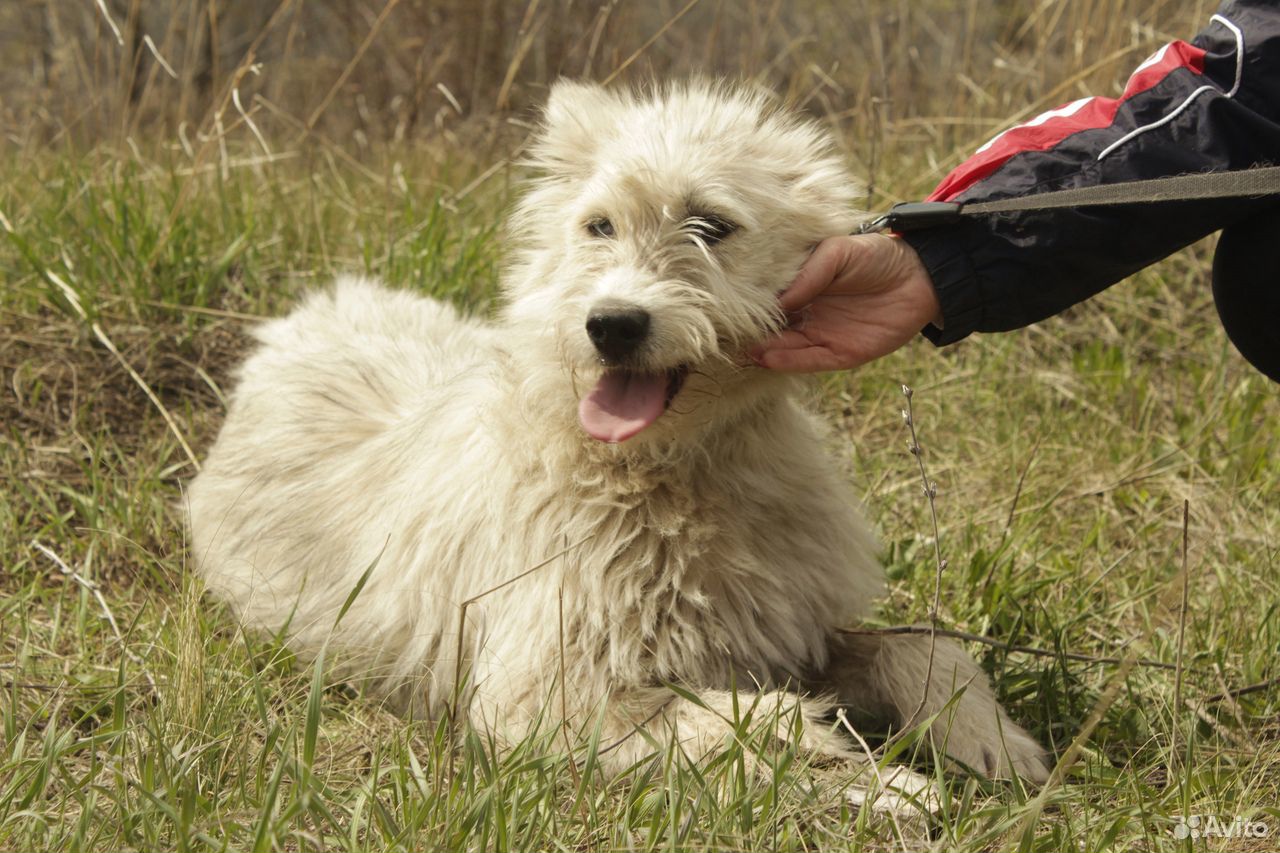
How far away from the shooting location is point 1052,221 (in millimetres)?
2752

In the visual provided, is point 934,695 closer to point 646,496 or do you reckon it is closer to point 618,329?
point 646,496

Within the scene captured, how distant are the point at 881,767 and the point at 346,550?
5.65ft

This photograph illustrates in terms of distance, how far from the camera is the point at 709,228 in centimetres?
277

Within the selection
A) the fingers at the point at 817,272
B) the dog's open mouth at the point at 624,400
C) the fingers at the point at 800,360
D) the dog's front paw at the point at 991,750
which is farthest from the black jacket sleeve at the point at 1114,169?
the dog's front paw at the point at 991,750

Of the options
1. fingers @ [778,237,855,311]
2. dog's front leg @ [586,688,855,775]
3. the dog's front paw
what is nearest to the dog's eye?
fingers @ [778,237,855,311]

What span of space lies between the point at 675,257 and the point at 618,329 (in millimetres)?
253

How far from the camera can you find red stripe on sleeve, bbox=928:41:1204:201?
281 cm

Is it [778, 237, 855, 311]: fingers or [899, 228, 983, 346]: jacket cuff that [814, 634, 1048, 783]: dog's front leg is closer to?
[899, 228, 983, 346]: jacket cuff

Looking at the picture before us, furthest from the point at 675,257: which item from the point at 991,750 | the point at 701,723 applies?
the point at 991,750

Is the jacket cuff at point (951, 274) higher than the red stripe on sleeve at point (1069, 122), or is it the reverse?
the red stripe on sleeve at point (1069, 122)

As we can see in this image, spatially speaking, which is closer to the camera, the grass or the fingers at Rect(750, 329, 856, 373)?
the grass

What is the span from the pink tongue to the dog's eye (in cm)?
33

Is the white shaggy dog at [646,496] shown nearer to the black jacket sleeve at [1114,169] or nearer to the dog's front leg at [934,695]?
the dog's front leg at [934,695]

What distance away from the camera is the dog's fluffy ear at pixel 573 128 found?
3084mm
